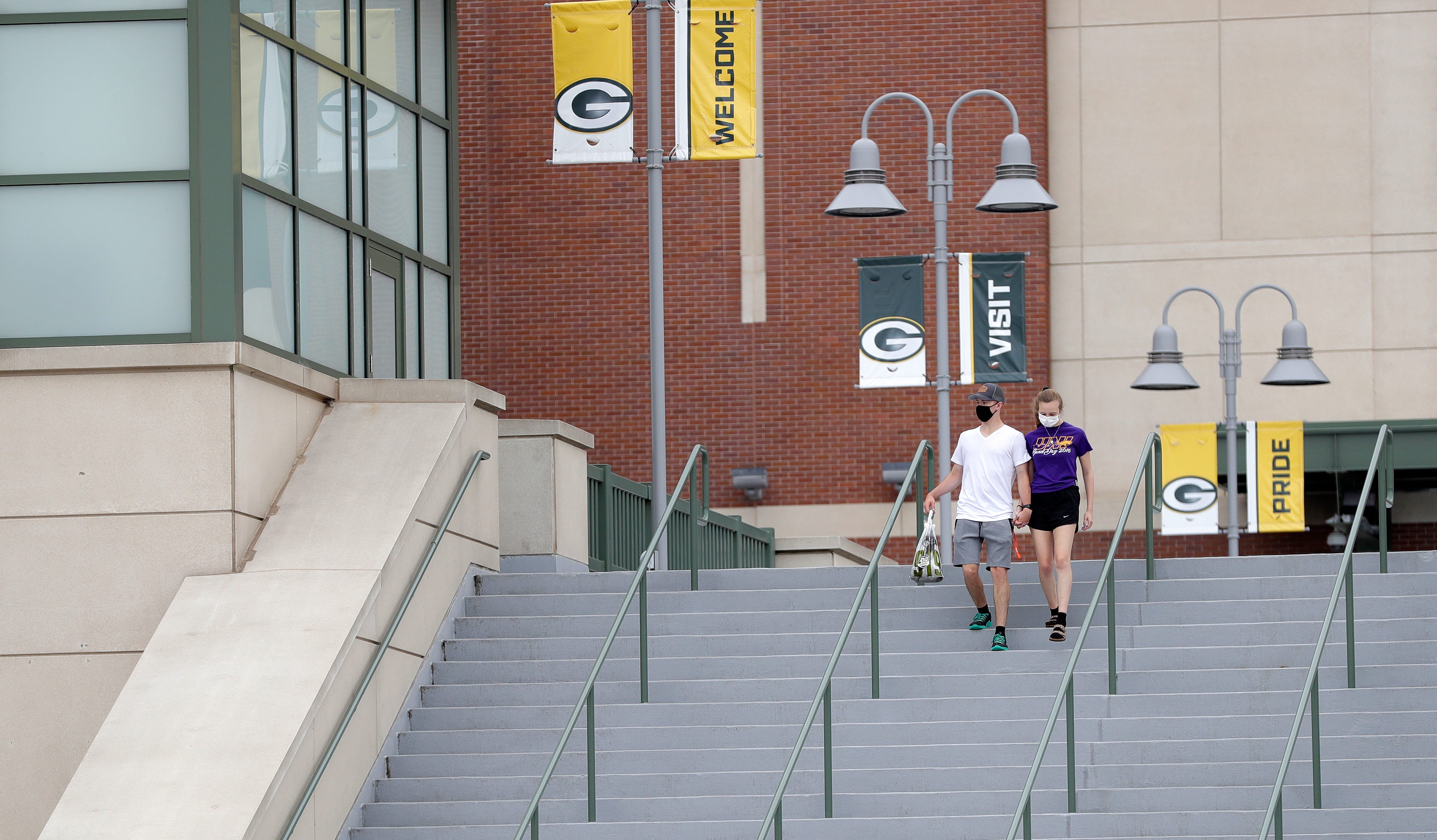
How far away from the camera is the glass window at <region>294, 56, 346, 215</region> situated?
44.9 ft

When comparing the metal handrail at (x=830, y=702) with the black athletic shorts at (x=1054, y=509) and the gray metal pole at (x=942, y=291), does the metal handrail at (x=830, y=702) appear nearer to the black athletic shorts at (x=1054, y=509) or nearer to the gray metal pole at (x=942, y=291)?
the black athletic shorts at (x=1054, y=509)

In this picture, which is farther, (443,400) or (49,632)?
(443,400)

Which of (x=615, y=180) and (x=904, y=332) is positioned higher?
(x=615, y=180)

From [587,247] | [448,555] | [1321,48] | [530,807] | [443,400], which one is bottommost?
[530,807]

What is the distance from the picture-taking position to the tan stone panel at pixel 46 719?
1123 cm

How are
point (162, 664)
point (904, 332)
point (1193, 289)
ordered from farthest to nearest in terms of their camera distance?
point (1193, 289)
point (904, 332)
point (162, 664)

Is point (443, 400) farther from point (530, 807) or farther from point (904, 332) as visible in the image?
point (904, 332)

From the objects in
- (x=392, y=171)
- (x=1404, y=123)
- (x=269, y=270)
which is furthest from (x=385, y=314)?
(x=1404, y=123)

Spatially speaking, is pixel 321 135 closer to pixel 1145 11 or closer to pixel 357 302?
pixel 357 302

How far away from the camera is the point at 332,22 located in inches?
566

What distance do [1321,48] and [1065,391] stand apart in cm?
578

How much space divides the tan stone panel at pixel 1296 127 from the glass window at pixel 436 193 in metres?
13.6

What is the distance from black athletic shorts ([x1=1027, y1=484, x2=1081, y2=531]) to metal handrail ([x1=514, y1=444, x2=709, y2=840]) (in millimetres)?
2161

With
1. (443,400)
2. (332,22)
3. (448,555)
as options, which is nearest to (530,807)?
(448,555)
